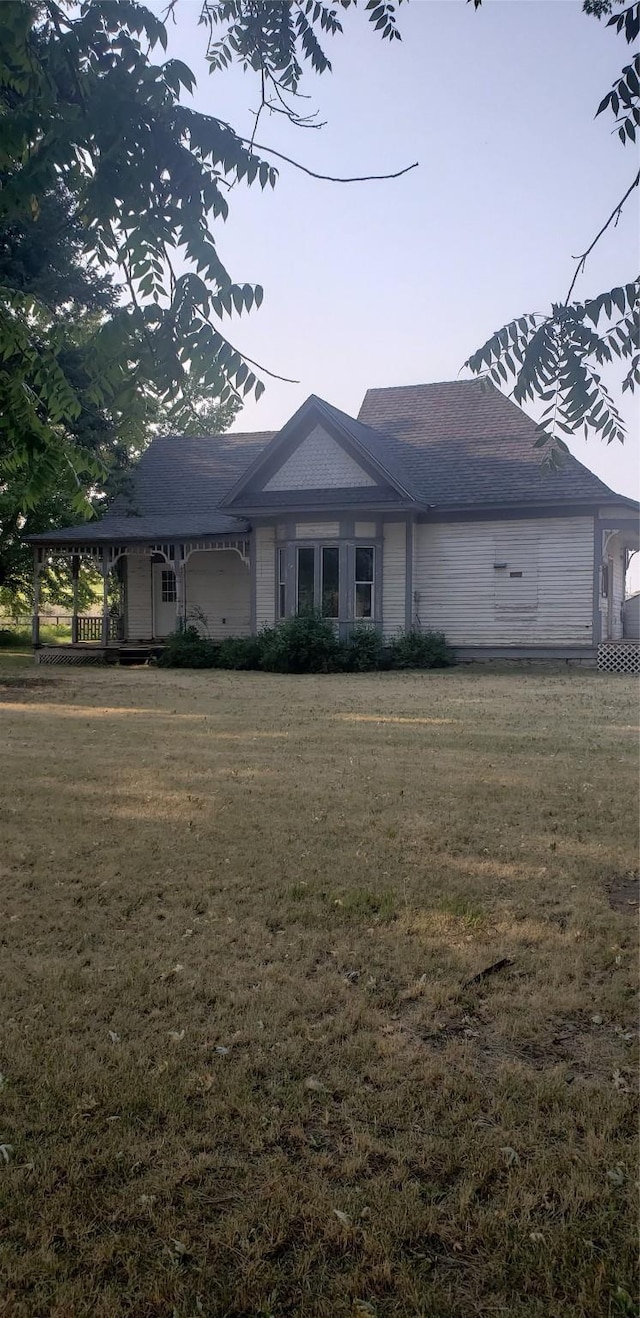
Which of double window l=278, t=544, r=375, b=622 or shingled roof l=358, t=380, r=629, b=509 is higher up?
shingled roof l=358, t=380, r=629, b=509

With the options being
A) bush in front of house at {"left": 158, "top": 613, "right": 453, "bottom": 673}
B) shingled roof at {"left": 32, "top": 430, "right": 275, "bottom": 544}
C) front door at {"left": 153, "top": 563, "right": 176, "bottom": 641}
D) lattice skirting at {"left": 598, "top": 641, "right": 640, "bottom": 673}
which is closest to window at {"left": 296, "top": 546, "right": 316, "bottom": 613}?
bush in front of house at {"left": 158, "top": 613, "right": 453, "bottom": 673}

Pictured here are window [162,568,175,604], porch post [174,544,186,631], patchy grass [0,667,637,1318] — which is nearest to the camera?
patchy grass [0,667,637,1318]

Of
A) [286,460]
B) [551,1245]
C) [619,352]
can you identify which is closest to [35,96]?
[619,352]

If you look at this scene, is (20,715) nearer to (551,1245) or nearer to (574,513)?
(551,1245)

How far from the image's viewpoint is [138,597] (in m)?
27.2

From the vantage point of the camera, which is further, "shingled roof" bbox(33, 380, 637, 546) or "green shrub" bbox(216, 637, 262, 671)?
"green shrub" bbox(216, 637, 262, 671)

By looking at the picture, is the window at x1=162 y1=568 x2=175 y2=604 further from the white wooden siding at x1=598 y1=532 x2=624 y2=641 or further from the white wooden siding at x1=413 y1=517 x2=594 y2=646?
the white wooden siding at x1=598 y1=532 x2=624 y2=641

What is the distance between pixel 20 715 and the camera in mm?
13219

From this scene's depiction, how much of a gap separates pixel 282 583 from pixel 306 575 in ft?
2.99

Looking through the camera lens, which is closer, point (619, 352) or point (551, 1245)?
point (551, 1245)

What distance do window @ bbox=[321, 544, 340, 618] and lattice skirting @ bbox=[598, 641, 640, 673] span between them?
6710 mm

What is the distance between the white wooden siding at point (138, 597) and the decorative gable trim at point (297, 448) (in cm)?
495

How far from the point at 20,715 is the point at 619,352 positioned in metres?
10.9

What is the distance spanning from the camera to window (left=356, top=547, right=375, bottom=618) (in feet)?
75.7
